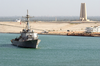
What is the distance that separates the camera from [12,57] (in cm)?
4734

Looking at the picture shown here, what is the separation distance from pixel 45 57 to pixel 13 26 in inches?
2920
